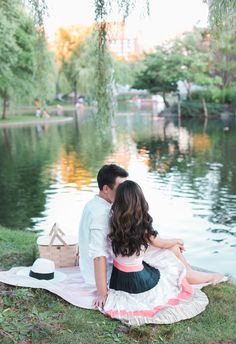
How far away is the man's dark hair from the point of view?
135 inches

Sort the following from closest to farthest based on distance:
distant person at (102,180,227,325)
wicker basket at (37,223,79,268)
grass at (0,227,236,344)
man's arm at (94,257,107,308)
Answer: grass at (0,227,236,344) → distant person at (102,180,227,325) → man's arm at (94,257,107,308) → wicker basket at (37,223,79,268)

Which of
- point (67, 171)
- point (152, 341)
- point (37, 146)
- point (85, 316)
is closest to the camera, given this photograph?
point (152, 341)

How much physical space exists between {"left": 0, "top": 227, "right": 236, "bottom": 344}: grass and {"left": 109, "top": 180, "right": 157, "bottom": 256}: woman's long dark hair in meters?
0.44

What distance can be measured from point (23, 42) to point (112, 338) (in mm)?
26068

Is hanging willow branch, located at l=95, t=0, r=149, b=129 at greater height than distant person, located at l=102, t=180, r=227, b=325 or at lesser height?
greater

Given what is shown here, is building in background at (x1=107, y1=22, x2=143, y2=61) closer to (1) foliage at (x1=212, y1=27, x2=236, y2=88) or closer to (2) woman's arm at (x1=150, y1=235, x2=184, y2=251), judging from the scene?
(2) woman's arm at (x1=150, y1=235, x2=184, y2=251)

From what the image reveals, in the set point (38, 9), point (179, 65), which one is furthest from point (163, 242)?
point (179, 65)

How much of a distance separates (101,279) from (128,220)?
398 mm

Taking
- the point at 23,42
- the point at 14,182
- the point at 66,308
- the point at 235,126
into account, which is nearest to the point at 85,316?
the point at 66,308

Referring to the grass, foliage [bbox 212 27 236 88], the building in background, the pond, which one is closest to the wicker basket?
the grass

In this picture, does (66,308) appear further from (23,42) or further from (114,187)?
(23,42)

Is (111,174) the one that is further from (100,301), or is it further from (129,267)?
(100,301)

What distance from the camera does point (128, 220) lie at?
3.22 metres

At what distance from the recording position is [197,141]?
20266 millimetres
